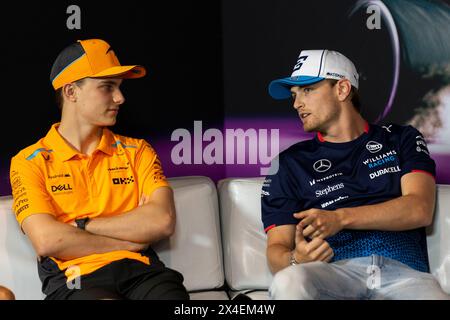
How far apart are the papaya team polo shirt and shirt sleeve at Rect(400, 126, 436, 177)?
89cm

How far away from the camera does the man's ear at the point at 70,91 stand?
281 centimetres

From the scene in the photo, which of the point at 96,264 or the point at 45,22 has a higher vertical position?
the point at 45,22

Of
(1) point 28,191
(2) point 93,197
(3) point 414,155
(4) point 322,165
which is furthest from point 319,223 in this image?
(1) point 28,191

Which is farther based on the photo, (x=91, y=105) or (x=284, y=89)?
(x=284, y=89)

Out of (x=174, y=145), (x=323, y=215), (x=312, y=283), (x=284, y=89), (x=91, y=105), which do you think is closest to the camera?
(x=312, y=283)

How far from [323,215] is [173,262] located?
0.63m

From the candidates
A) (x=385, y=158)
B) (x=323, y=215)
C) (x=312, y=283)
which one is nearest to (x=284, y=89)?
(x=385, y=158)

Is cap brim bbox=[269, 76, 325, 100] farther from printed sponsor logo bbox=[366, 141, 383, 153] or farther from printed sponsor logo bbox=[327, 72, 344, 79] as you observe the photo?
printed sponsor logo bbox=[366, 141, 383, 153]

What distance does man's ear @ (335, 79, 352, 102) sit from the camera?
3002 mm

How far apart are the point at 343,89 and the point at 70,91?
104 cm

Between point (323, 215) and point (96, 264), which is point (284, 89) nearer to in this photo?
point (323, 215)

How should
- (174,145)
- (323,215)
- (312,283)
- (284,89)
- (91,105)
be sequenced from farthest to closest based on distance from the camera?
1. (174,145)
2. (284,89)
3. (91,105)
4. (323,215)
5. (312,283)

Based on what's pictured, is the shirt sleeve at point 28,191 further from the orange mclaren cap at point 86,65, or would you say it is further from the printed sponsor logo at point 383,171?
the printed sponsor logo at point 383,171

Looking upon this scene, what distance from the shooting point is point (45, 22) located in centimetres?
316
